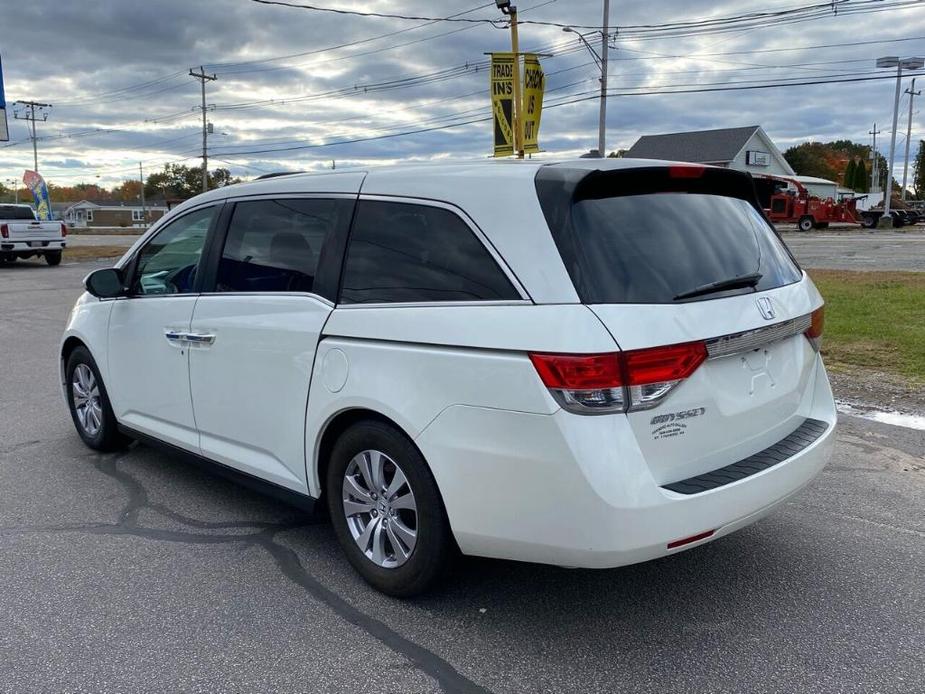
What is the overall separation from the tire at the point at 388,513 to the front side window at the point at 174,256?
1.60 metres

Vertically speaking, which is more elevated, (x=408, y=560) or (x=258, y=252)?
(x=258, y=252)

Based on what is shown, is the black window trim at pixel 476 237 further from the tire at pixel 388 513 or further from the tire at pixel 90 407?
the tire at pixel 90 407

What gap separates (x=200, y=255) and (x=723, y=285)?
2.76 metres

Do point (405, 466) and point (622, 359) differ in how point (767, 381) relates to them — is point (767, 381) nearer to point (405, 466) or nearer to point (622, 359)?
point (622, 359)

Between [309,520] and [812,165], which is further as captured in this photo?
[812,165]

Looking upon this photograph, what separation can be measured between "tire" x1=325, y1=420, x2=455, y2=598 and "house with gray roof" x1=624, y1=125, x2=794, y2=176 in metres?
57.9

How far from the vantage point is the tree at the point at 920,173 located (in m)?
91.8

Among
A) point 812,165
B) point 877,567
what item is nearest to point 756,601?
point 877,567

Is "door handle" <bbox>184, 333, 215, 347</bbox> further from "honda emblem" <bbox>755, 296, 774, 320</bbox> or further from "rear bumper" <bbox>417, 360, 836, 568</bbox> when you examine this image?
"honda emblem" <bbox>755, 296, 774, 320</bbox>

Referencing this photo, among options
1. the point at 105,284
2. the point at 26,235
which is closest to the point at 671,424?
the point at 105,284

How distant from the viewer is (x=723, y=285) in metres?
3.03

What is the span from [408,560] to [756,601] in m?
1.48

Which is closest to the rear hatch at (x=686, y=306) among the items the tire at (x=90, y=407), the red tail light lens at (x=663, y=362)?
the red tail light lens at (x=663, y=362)

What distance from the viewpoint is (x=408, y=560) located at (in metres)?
3.19
